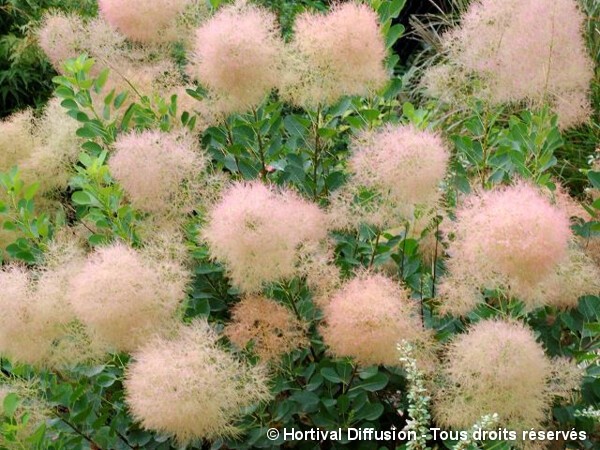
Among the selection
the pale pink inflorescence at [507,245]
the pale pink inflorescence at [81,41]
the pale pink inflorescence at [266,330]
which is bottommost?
the pale pink inflorescence at [266,330]

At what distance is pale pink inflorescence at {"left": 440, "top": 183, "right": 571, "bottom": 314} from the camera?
5.80 feet

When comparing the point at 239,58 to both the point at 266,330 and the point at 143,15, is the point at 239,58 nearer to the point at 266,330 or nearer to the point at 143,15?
the point at 143,15

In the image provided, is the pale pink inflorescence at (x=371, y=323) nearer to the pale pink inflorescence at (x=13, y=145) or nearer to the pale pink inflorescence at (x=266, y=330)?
the pale pink inflorescence at (x=266, y=330)

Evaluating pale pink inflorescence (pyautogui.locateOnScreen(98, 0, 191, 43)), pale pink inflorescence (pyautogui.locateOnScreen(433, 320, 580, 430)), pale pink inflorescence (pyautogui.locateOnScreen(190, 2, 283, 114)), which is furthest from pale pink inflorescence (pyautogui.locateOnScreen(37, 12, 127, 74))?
pale pink inflorescence (pyautogui.locateOnScreen(433, 320, 580, 430))

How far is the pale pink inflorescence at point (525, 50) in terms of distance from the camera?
2109 millimetres

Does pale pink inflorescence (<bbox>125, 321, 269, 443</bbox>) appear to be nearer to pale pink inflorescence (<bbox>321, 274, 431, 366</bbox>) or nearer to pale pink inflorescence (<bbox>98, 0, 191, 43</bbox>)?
pale pink inflorescence (<bbox>321, 274, 431, 366</bbox>)

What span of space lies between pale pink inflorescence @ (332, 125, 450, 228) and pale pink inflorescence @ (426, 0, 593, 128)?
0.23 metres

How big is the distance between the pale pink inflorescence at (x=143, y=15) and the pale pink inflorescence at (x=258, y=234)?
2.43ft

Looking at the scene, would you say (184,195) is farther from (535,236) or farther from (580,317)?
(580,317)

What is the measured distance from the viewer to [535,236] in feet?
5.79

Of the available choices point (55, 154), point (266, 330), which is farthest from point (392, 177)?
point (55, 154)

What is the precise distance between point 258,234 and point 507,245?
52cm

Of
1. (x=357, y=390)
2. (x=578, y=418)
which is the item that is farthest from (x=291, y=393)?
(x=578, y=418)

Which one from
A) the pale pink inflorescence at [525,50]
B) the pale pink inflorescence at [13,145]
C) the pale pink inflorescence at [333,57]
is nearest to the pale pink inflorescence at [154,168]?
the pale pink inflorescence at [333,57]
